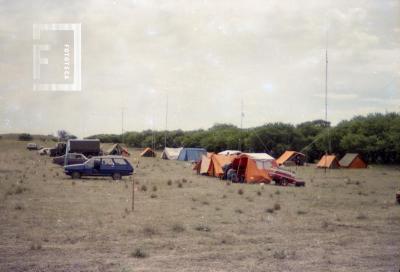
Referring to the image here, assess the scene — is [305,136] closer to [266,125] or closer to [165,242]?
[266,125]

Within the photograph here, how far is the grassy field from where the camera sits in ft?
30.0

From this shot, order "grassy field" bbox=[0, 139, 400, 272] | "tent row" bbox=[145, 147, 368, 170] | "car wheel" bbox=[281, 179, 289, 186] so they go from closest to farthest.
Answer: "grassy field" bbox=[0, 139, 400, 272] < "car wheel" bbox=[281, 179, 289, 186] < "tent row" bbox=[145, 147, 368, 170]

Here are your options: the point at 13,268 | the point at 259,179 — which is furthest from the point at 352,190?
the point at 13,268

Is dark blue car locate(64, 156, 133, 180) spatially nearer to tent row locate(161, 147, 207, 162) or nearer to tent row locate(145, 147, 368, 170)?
tent row locate(145, 147, 368, 170)

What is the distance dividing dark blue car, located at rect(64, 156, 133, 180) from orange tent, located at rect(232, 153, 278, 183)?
6.89 m

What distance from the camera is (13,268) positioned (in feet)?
27.8

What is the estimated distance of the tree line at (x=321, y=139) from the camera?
180ft

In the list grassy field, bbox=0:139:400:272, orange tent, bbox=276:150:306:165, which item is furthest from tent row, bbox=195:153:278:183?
orange tent, bbox=276:150:306:165

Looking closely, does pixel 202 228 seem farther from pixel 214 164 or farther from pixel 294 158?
pixel 294 158

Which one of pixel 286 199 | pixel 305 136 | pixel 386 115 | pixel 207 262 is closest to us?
pixel 207 262

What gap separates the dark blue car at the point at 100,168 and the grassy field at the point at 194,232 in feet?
24.7

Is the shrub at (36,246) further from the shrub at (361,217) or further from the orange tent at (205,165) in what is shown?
the orange tent at (205,165)

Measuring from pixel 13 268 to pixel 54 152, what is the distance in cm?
5170

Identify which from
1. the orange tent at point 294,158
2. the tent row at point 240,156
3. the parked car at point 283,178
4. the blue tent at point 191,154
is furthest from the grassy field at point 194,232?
the blue tent at point 191,154
